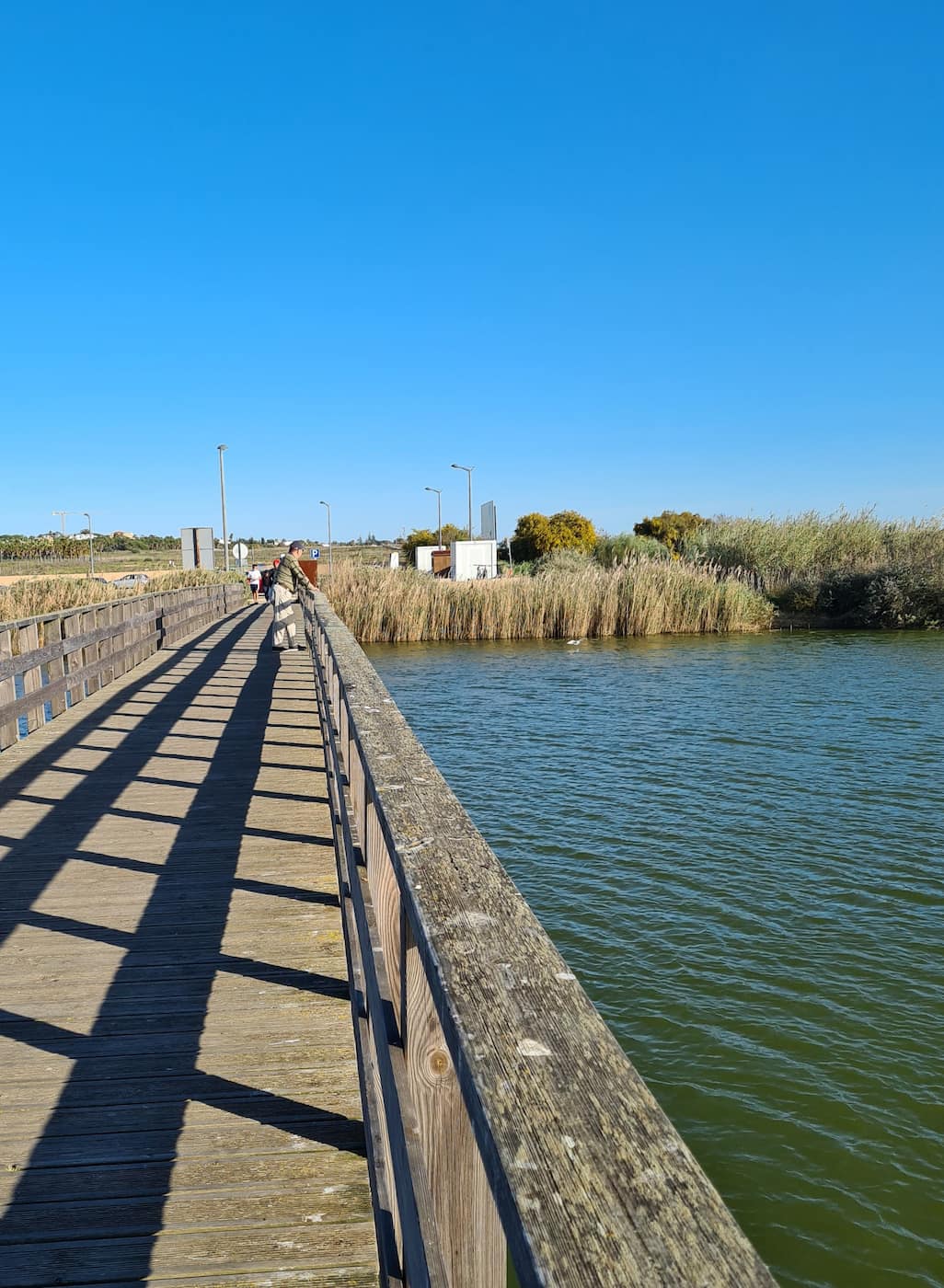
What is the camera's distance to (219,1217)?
2.62 m

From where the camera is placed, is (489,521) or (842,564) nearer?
(842,564)

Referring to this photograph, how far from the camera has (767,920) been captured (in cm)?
727

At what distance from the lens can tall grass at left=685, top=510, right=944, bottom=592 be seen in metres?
35.0

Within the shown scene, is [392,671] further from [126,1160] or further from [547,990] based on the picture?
[547,990]

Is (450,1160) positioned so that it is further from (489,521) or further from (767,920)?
(489,521)

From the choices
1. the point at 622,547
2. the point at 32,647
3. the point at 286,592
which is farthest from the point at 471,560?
the point at 32,647

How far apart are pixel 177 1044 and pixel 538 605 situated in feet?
86.6

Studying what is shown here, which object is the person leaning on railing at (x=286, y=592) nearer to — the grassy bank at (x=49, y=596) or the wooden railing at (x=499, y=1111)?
the grassy bank at (x=49, y=596)

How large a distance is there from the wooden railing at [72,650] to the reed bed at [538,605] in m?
9.87

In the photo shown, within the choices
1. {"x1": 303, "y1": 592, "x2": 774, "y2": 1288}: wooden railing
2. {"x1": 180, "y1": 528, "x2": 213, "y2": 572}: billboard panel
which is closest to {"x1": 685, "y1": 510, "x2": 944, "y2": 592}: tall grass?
{"x1": 180, "y1": 528, "x2": 213, "y2": 572}: billboard panel

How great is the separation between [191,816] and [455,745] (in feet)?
24.4

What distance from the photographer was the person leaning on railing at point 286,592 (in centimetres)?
1412

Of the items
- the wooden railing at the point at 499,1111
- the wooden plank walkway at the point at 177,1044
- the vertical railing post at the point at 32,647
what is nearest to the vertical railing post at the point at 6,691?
the vertical railing post at the point at 32,647

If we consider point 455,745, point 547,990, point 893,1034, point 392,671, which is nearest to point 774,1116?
point 893,1034
